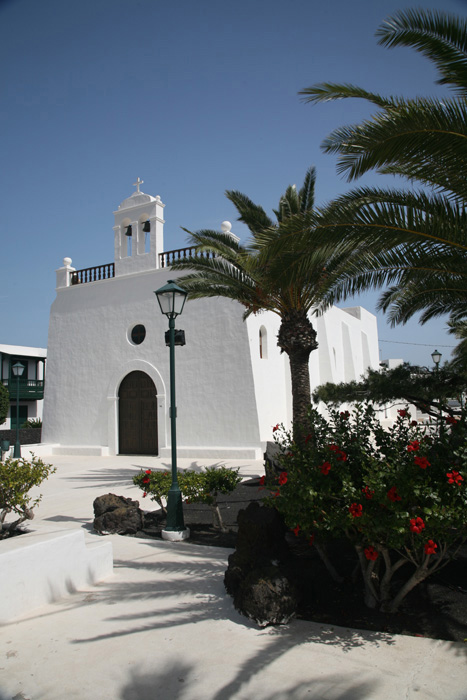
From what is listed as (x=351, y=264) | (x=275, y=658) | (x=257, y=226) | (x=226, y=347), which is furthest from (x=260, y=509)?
(x=226, y=347)

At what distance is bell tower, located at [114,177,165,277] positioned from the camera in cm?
1719

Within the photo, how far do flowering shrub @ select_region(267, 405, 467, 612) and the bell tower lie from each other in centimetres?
1377

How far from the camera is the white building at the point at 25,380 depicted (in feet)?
106

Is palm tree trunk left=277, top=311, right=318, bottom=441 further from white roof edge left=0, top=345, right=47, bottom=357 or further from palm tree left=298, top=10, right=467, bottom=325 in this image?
white roof edge left=0, top=345, right=47, bottom=357

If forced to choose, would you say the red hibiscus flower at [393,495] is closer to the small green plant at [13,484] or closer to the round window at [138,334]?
the small green plant at [13,484]

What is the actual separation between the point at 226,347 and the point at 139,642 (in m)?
12.1

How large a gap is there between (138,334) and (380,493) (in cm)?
1470

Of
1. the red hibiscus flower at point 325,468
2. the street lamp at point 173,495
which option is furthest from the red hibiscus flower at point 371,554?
the street lamp at point 173,495

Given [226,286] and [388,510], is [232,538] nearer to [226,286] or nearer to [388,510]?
[388,510]

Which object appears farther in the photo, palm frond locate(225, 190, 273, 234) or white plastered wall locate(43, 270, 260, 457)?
white plastered wall locate(43, 270, 260, 457)

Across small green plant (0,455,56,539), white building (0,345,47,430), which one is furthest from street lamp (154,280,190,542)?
white building (0,345,47,430)

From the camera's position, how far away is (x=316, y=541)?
4.27m

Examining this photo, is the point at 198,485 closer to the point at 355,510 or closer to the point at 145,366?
the point at 355,510

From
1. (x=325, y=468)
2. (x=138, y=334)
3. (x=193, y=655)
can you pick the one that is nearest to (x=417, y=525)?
(x=325, y=468)
